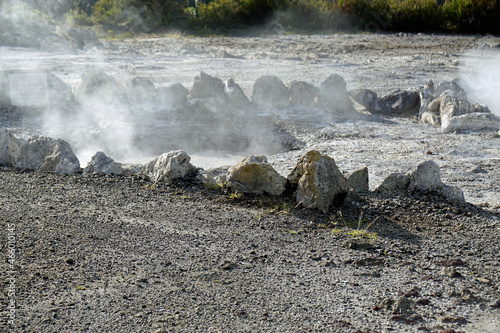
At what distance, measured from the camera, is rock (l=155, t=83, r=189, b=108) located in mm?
8829

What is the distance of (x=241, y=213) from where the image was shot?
4.24m

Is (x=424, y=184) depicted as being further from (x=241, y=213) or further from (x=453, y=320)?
(x=453, y=320)

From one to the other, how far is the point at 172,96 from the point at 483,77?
642cm

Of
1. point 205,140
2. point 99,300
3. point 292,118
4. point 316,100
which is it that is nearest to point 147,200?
point 99,300

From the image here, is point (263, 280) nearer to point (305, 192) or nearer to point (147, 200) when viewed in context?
point (305, 192)

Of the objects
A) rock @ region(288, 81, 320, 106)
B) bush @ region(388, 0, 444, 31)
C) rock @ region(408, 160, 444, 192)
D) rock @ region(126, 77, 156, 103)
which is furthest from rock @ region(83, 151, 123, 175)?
bush @ region(388, 0, 444, 31)

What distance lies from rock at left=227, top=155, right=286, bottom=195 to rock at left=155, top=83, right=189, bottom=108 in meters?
4.43

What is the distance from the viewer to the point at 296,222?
4047 mm

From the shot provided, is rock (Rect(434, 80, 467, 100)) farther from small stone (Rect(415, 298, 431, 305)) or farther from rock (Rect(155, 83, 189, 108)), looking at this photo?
small stone (Rect(415, 298, 431, 305))

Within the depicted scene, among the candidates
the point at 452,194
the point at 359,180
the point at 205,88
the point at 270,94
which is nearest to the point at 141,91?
the point at 205,88

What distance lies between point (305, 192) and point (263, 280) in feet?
4.41

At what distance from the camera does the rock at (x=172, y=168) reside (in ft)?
16.0

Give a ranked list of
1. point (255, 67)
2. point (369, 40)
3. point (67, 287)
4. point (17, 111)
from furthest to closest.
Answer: point (369, 40)
point (255, 67)
point (17, 111)
point (67, 287)

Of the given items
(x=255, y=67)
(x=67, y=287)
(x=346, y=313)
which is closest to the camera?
(x=346, y=313)
